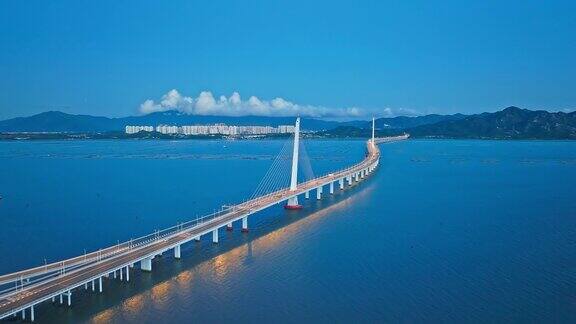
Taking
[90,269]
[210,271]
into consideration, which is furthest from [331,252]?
[90,269]

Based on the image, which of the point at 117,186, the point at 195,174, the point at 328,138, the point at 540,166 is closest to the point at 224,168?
the point at 195,174

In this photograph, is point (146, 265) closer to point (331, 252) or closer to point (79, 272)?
point (79, 272)

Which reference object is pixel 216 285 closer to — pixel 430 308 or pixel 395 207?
pixel 430 308

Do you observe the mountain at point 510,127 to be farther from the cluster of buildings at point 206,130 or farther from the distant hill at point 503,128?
the cluster of buildings at point 206,130

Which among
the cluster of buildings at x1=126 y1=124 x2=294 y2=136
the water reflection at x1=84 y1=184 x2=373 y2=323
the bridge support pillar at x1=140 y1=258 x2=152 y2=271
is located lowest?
the water reflection at x1=84 y1=184 x2=373 y2=323

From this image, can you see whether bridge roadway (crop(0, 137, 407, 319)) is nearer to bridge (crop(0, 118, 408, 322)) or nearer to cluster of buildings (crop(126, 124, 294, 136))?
bridge (crop(0, 118, 408, 322))

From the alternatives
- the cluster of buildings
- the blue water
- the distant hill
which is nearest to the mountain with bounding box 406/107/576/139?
the distant hill

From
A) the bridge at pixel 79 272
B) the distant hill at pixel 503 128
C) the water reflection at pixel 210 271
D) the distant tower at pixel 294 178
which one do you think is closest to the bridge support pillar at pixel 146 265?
the bridge at pixel 79 272
